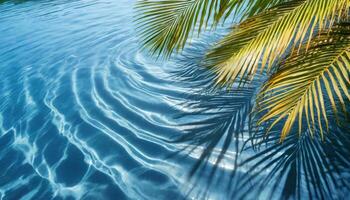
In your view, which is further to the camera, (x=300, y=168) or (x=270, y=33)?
(x=300, y=168)

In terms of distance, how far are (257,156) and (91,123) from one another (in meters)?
2.14

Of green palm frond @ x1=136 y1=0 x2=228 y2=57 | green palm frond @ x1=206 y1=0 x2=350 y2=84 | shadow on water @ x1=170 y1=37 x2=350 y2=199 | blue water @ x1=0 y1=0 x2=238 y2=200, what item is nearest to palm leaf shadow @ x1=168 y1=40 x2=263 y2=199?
shadow on water @ x1=170 y1=37 x2=350 y2=199

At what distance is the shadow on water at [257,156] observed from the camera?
2.42 metres

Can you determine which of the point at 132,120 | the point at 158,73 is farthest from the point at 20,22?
the point at 132,120

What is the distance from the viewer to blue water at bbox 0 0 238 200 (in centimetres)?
287

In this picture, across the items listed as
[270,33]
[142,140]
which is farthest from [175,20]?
[142,140]

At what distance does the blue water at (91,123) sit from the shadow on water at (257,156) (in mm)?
155

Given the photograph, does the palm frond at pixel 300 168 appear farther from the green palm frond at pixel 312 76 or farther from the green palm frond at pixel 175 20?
the green palm frond at pixel 175 20

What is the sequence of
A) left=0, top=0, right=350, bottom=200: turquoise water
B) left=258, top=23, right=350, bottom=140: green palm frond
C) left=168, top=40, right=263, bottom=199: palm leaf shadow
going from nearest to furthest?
left=258, top=23, right=350, bottom=140: green palm frond
left=0, top=0, right=350, bottom=200: turquoise water
left=168, top=40, right=263, bottom=199: palm leaf shadow

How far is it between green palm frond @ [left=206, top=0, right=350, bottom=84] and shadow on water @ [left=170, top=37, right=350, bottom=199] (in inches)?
27.0

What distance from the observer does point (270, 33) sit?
1.88 meters

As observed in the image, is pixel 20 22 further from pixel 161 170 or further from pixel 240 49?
pixel 240 49

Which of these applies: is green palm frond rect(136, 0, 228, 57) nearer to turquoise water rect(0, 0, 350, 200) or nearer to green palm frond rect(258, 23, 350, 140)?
green palm frond rect(258, 23, 350, 140)

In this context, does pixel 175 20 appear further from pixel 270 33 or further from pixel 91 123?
pixel 91 123
